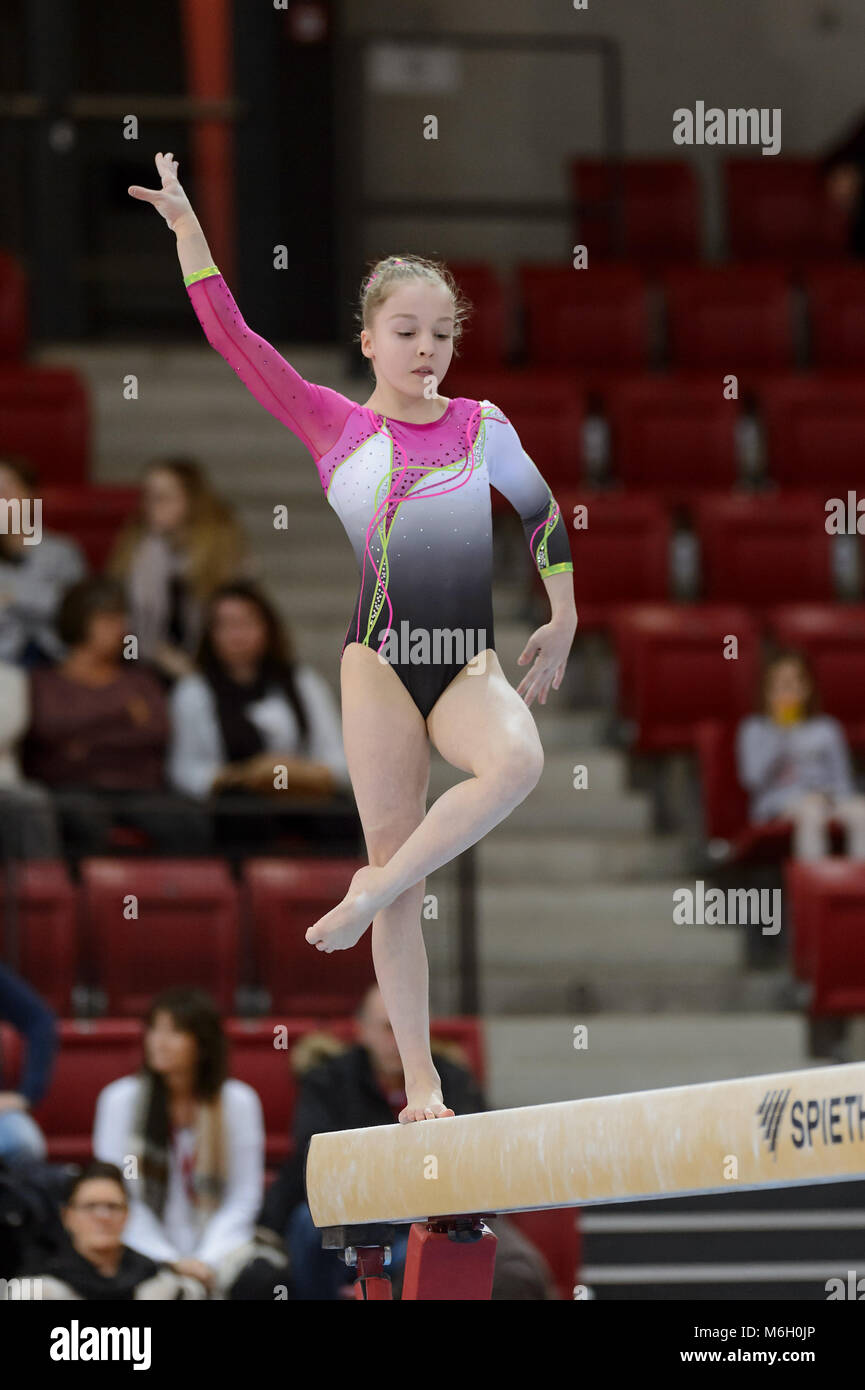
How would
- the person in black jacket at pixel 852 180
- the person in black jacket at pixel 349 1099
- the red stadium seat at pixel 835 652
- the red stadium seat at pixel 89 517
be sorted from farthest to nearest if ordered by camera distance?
1. the person in black jacket at pixel 852 180
2. the red stadium seat at pixel 89 517
3. the red stadium seat at pixel 835 652
4. the person in black jacket at pixel 349 1099

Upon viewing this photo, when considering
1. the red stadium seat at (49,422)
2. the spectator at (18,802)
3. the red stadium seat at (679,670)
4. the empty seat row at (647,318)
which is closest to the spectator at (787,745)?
the red stadium seat at (679,670)

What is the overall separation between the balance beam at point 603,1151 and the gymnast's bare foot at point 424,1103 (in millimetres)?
30

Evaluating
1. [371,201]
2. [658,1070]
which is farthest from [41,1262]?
[371,201]

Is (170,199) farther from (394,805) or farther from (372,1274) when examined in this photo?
(372,1274)

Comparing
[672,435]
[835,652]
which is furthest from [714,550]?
[672,435]

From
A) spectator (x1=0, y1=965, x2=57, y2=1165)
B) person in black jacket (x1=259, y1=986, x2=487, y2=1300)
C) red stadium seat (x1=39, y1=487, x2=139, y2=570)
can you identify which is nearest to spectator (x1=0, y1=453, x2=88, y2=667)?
red stadium seat (x1=39, y1=487, x2=139, y2=570)

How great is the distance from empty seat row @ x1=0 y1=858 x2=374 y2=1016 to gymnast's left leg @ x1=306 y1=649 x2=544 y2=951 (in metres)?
3.08

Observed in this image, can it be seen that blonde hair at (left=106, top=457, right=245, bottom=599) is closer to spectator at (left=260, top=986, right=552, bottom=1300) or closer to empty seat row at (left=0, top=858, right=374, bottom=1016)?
empty seat row at (left=0, top=858, right=374, bottom=1016)

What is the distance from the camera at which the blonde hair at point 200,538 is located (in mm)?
6992

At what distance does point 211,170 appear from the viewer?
1066cm

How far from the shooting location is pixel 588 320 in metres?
9.34

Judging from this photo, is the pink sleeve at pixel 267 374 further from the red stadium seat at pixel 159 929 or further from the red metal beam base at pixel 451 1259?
the red stadium seat at pixel 159 929

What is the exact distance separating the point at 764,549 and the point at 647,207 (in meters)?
3.40

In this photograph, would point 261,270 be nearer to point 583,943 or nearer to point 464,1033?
point 583,943
